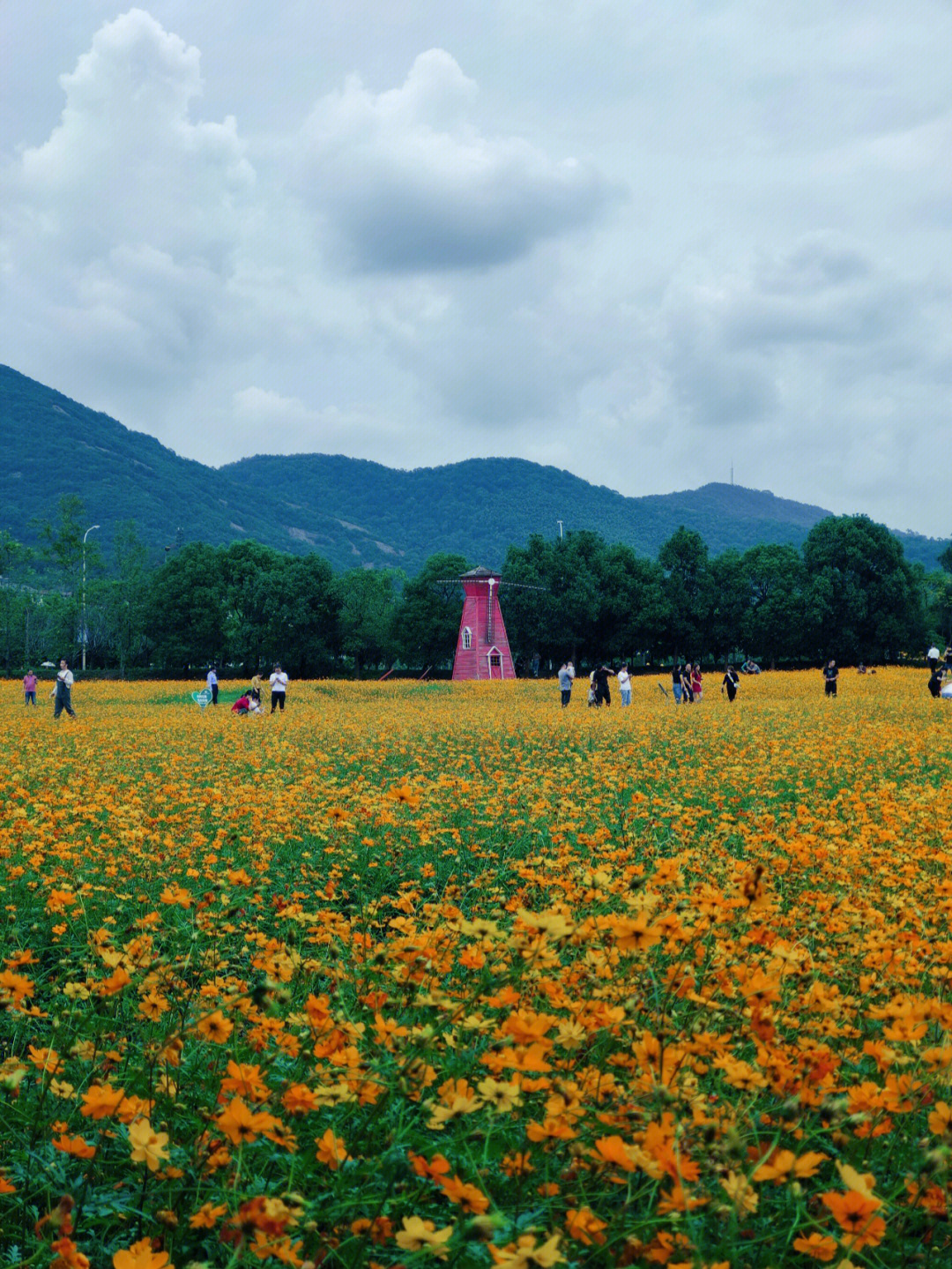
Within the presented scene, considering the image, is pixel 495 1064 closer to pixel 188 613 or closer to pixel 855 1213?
pixel 855 1213

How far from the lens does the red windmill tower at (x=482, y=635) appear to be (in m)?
53.5

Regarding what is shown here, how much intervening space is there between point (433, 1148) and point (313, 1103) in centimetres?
55

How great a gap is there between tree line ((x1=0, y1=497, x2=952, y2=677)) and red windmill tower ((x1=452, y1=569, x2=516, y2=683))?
30.7ft

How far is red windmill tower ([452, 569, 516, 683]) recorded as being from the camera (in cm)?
5353

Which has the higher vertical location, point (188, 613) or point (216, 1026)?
point (188, 613)

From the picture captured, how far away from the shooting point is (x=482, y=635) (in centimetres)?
5381

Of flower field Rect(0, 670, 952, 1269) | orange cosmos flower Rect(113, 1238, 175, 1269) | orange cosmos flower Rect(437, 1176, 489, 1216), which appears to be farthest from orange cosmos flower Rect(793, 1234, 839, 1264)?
orange cosmos flower Rect(113, 1238, 175, 1269)

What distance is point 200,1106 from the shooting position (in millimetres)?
3189

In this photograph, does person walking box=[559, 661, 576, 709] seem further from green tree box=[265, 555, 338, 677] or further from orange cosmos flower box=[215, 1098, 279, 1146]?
green tree box=[265, 555, 338, 677]

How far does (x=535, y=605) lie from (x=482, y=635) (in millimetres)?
11474

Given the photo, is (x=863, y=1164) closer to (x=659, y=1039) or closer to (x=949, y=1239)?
(x=949, y=1239)

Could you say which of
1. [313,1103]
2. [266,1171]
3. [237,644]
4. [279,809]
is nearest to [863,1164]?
[313,1103]

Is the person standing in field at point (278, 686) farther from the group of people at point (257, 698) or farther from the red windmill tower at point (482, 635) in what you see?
the red windmill tower at point (482, 635)

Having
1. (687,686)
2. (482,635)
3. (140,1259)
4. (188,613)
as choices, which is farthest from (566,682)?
(188,613)
